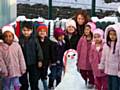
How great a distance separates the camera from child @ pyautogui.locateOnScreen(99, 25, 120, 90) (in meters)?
6.33

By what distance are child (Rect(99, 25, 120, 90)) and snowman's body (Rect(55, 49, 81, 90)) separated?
41 centimetres

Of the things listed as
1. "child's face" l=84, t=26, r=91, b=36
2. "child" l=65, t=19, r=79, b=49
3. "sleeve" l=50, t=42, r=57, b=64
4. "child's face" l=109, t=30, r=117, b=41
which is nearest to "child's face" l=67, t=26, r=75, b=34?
"child" l=65, t=19, r=79, b=49

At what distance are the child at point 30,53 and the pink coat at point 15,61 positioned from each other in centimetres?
28

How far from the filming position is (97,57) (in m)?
6.88

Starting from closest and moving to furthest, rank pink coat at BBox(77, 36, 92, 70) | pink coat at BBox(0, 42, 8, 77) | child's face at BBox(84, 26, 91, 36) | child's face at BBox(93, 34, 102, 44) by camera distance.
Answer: pink coat at BBox(0, 42, 8, 77), child's face at BBox(93, 34, 102, 44), child's face at BBox(84, 26, 91, 36), pink coat at BBox(77, 36, 92, 70)

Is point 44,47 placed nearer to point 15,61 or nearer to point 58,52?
point 58,52

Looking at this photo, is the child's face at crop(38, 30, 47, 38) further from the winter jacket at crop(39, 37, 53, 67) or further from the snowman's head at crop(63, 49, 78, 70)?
the snowman's head at crop(63, 49, 78, 70)

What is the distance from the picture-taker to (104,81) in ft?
22.6

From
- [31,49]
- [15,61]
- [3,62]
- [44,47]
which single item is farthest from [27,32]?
[3,62]

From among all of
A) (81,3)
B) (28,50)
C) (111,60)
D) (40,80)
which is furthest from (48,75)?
(81,3)

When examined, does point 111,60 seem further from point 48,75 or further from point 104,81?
point 48,75

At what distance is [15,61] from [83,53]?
131 cm

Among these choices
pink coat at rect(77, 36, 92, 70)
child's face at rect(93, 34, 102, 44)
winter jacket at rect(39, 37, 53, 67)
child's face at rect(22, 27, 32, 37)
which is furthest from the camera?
pink coat at rect(77, 36, 92, 70)

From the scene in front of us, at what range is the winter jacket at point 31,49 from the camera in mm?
6699
